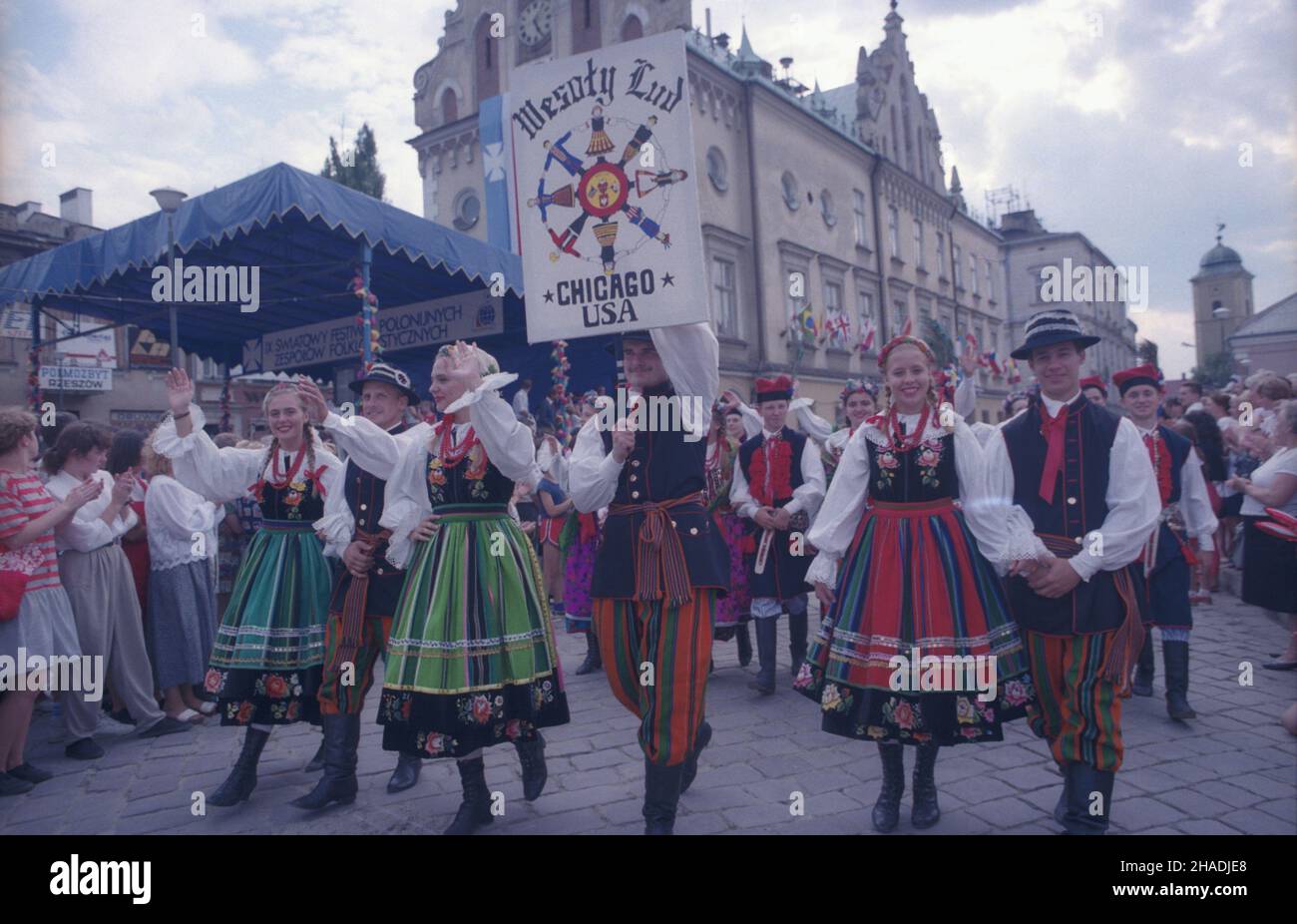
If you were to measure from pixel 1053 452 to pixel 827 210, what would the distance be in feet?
74.3

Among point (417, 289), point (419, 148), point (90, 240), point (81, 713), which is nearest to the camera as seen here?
point (81, 713)

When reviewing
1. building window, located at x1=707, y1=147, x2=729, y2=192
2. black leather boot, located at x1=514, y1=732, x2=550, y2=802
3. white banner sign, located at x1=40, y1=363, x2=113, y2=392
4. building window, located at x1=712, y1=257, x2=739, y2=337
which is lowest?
black leather boot, located at x1=514, y1=732, x2=550, y2=802

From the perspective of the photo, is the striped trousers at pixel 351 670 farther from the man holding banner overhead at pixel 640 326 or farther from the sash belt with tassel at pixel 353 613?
the man holding banner overhead at pixel 640 326

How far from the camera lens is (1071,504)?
132 inches

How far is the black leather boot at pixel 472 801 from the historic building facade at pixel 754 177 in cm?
1466

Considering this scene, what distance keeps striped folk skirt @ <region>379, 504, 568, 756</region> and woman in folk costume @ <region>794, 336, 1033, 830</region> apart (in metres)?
1.17

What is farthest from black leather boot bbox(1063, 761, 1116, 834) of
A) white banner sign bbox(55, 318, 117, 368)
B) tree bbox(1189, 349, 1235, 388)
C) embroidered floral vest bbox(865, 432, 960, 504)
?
tree bbox(1189, 349, 1235, 388)

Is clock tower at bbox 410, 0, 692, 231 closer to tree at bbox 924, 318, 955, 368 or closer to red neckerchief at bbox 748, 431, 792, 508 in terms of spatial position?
tree at bbox 924, 318, 955, 368

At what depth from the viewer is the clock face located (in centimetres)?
2030

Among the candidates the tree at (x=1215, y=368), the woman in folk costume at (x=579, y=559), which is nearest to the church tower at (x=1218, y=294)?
the tree at (x=1215, y=368)

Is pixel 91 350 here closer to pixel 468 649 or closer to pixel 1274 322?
pixel 468 649
